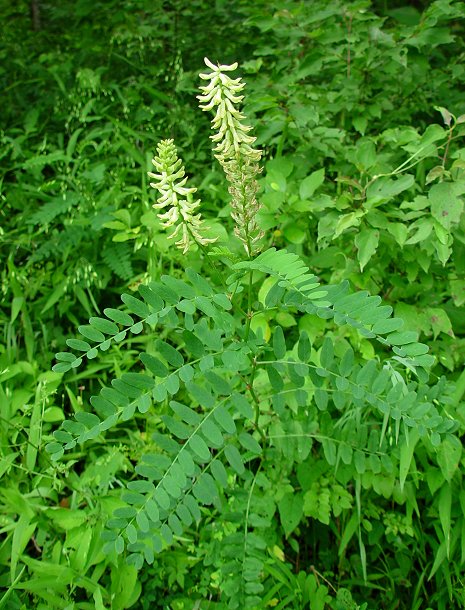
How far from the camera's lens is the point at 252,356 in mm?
1460

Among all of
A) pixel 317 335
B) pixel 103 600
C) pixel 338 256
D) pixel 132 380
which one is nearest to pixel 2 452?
pixel 103 600

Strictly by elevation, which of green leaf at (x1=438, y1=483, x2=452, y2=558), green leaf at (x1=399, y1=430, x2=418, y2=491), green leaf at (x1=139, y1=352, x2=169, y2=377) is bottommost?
green leaf at (x1=438, y1=483, x2=452, y2=558)

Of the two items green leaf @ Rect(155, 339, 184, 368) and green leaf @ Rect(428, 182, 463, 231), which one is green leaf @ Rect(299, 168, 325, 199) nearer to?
green leaf @ Rect(428, 182, 463, 231)

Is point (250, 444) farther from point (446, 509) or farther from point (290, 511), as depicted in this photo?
point (446, 509)

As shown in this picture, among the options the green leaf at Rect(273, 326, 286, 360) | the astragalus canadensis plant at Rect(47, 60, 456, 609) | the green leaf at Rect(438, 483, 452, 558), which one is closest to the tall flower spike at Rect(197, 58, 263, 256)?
the astragalus canadensis plant at Rect(47, 60, 456, 609)

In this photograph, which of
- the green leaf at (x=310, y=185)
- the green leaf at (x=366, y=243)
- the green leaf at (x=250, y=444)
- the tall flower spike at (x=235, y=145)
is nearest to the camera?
the tall flower spike at (x=235, y=145)

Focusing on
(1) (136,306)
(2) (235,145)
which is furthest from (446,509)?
(2) (235,145)

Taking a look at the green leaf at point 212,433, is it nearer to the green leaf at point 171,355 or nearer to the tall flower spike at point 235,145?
the green leaf at point 171,355

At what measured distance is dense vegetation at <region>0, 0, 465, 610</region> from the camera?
131 centimetres

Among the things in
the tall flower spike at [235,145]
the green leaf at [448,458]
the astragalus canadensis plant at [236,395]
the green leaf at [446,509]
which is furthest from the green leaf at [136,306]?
the green leaf at [446,509]

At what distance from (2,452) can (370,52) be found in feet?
6.95

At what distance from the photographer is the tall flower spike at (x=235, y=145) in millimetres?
1160

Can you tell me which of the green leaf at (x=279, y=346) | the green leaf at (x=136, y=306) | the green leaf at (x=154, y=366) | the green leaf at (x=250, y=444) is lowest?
the green leaf at (x=250, y=444)

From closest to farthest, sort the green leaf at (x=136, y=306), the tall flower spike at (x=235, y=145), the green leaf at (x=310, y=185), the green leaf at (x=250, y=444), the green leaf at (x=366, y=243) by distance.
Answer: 1. the tall flower spike at (x=235, y=145)
2. the green leaf at (x=136, y=306)
3. the green leaf at (x=250, y=444)
4. the green leaf at (x=366, y=243)
5. the green leaf at (x=310, y=185)
